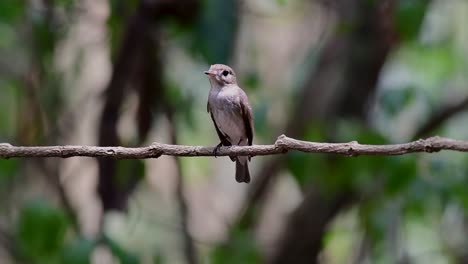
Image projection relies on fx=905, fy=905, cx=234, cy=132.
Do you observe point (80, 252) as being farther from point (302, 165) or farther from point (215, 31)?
point (215, 31)

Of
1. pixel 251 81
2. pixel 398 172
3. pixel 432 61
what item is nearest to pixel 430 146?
pixel 398 172

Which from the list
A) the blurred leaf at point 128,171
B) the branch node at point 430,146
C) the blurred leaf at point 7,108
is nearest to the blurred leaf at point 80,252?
the blurred leaf at point 128,171

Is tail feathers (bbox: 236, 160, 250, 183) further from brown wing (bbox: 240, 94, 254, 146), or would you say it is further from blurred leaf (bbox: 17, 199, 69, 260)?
blurred leaf (bbox: 17, 199, 69, 260)

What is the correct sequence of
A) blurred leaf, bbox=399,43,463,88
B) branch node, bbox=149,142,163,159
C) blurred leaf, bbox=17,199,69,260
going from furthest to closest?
1. blurred leaf, bbox=399,43,463,88
2. blurred leaf, bbox=17,199,69,260
3. branch node, bbox=149,142,163,159

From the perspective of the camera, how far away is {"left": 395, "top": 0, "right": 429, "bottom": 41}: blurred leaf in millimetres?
5020

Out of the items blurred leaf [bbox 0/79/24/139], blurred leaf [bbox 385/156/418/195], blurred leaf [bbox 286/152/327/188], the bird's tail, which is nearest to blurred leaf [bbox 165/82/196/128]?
the bird's tail

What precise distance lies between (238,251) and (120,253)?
119 centimetres

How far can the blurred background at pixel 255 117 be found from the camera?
522 cm

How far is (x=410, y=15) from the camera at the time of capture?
5.03 metres

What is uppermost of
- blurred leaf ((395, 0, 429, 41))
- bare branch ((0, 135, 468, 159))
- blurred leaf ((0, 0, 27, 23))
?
blurred leaf ((0, 0, 27, 23))

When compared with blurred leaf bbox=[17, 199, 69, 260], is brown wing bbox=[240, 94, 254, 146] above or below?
above

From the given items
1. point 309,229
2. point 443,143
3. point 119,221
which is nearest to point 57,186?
point 119,221

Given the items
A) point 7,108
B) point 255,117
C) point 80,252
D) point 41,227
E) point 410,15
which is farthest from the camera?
point 7,108

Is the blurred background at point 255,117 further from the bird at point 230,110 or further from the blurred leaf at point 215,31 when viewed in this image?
the bird at point 230,110
